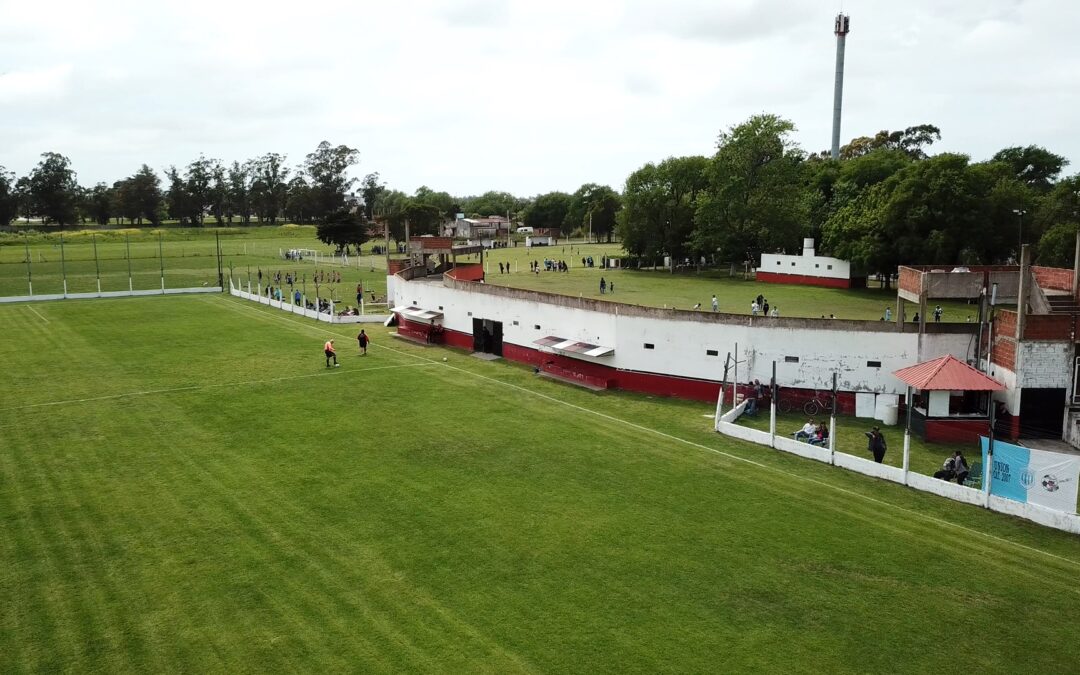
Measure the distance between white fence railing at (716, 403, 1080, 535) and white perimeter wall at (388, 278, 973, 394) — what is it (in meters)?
3.11

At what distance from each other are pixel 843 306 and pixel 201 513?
1613 inches

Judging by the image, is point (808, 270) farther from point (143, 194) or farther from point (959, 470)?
point (143, 194)

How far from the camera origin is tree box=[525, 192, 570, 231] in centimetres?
15800

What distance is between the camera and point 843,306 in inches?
1903

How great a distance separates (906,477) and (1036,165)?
3204 inches

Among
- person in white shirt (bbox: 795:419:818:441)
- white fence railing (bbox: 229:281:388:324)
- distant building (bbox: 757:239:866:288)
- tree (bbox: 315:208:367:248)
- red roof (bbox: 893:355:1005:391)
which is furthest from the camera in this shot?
tree (bbox: 315:208:367:248)

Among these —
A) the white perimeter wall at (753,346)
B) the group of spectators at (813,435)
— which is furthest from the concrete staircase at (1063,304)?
the group of spectators at (813,435)

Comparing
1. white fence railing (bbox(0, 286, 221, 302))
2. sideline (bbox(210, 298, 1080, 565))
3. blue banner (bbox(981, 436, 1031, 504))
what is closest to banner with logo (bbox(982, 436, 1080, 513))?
blue banner (bbox(981, 436, 1031, 504))

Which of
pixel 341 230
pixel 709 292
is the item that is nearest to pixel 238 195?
pixel 341 230

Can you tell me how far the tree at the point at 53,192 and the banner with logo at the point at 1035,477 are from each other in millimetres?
152074

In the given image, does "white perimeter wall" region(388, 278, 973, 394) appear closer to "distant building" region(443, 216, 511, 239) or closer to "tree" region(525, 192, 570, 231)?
"distant building" region(443, 216, 511, 239)

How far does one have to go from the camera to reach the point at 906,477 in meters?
19.4

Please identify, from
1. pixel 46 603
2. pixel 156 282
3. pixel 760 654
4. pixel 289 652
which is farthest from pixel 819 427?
pixel 156 282

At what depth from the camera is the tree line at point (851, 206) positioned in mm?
51406
